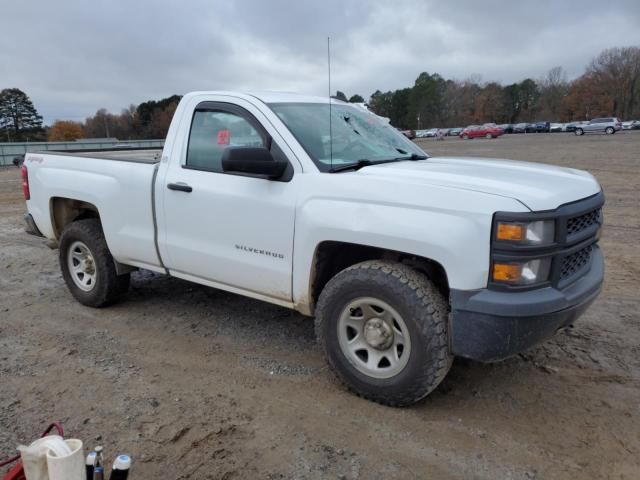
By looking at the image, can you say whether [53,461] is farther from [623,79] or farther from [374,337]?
[623,79]

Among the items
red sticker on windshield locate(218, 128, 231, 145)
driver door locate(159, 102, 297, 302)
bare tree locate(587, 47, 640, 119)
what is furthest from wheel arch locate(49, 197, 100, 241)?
bare tree locate(587, 47, 640, 119)

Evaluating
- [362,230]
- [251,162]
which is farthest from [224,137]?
[362,230]

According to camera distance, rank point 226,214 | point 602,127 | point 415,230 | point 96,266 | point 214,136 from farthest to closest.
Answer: point 602,127 < point 96,266 < point 214,136 < point 226,214 < point 415,230

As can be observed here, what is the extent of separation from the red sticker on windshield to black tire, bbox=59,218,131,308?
5.72ft

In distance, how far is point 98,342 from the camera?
4398 mm

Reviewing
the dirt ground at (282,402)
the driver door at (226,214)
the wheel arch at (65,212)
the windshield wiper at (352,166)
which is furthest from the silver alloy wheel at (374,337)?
the wheel arch at (65,212)

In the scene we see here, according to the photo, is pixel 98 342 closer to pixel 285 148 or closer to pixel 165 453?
pixel 165 453

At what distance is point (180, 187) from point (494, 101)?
108m

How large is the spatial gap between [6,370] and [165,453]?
181 centimetres

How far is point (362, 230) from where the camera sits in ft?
10.4

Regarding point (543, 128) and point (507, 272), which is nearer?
point (507, 272)

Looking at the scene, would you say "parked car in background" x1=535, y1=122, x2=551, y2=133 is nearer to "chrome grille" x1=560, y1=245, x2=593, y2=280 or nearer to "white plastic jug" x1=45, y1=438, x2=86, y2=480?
"chrome grille" x1=560, y1=245, x2=593, y2=280

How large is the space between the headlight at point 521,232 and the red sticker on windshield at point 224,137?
218cm

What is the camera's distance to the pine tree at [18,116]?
67.8 m
